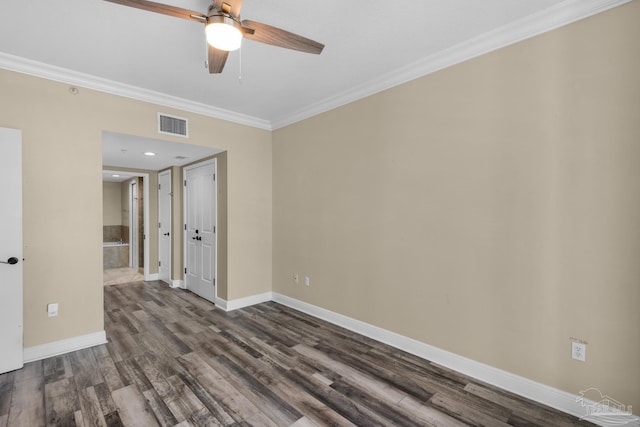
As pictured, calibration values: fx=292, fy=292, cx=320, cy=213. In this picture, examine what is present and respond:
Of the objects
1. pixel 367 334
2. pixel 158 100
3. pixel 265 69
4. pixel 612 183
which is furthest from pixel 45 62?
pixel 612 183

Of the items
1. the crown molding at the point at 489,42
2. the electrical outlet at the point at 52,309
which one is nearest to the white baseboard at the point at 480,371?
the crown molding at the point at 489,42

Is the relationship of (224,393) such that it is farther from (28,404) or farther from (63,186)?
(63,186)

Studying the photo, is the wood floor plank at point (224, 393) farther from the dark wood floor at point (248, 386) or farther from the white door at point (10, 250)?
the white door at point (10, 250)

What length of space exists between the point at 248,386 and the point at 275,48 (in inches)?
111

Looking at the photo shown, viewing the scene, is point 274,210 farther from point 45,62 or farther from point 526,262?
point 526,262

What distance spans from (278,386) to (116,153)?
3.92 m

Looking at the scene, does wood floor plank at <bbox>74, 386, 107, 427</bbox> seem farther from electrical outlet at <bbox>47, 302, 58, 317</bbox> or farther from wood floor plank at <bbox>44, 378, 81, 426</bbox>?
electrical outlet at <bbox>47, 302, 58, 317</bbox>

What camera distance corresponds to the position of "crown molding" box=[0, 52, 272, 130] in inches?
104

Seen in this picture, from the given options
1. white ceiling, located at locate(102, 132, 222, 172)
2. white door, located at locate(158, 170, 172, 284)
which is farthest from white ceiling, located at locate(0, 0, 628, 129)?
white door, located at locate(158, 170, 172, 284)

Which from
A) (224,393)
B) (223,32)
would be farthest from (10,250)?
(223,32)

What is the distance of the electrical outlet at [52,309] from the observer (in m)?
2.81

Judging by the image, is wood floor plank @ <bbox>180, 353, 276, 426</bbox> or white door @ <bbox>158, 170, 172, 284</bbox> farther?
white door @ <bbox>158, 170, 172, 284</bbox>

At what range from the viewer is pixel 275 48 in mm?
2500

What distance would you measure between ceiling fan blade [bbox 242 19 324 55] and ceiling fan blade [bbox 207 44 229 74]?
0.26 metres
